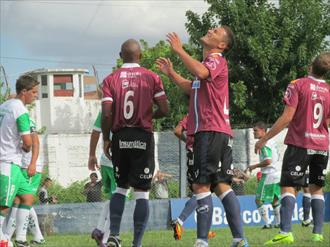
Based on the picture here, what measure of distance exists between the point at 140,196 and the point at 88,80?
4153 inches

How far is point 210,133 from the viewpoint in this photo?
7559 mm

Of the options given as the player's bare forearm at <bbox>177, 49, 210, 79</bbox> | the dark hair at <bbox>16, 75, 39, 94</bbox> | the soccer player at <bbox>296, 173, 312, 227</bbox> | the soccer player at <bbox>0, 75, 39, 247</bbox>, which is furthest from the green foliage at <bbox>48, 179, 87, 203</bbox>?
the player's bare forearm at <bbox>177, 49, 210, 79</bbox>

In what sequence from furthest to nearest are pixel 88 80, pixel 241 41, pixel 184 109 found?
1. pixel 88 80
2. pixel 184 109
3. pixel 241 41

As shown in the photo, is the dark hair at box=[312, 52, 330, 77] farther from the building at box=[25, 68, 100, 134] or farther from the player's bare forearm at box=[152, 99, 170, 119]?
the building at box=[25, 68, 100, 134]

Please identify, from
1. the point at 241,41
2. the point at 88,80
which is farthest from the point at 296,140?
the point at 88,80

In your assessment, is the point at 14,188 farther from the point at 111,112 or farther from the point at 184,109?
the point at 184,109

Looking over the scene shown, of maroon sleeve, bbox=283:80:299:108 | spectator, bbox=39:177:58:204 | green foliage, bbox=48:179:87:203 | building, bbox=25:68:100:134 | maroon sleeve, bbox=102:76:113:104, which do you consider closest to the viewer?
maroon sleeve, bbox=102:76:113:104

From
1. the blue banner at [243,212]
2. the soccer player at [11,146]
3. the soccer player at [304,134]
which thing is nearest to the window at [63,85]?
the blue banner at [243,212]

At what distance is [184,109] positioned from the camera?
122 ft

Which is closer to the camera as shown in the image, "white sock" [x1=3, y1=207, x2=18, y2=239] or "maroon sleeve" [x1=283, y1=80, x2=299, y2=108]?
"maroon sleeve" [x1=283, y1=80, x2=299, y2=108]

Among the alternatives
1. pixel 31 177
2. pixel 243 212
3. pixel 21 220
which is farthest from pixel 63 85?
pixel 21 220

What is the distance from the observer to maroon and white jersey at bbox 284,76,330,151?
9.43m

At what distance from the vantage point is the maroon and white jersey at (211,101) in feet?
24.9

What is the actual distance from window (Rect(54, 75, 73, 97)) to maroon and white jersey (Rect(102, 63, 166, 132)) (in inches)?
2646
